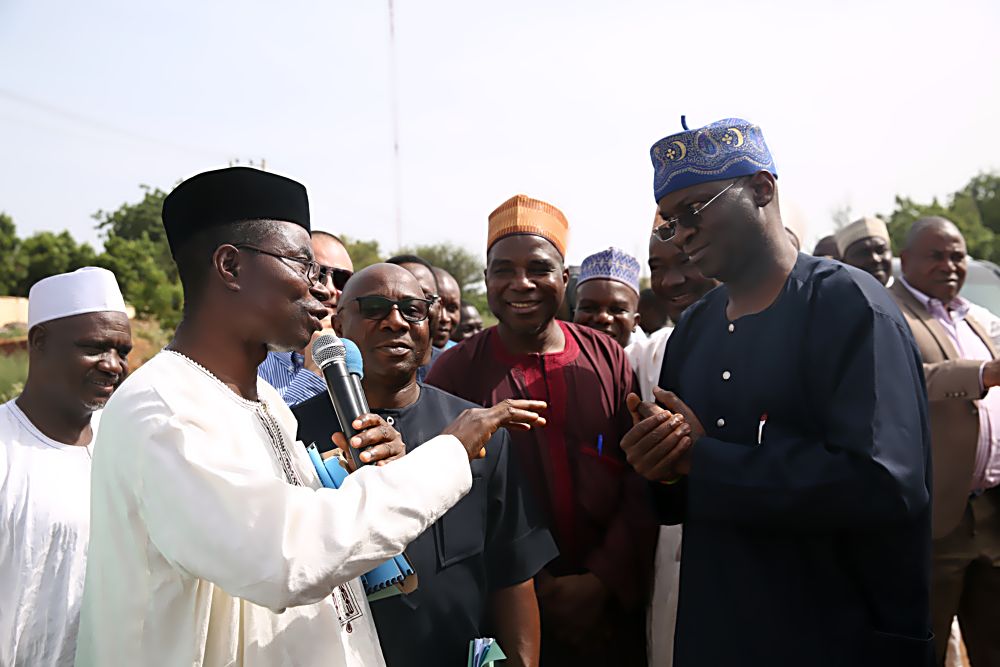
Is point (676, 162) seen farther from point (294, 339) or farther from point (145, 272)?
point (145, 272)

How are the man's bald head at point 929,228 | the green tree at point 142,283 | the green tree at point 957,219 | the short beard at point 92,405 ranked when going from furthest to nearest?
the green tree at point 142,283, the green tree at point 957,219, the man's bald head at point 929,228, the short beard at point 92,405

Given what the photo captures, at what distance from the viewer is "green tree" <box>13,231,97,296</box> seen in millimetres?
45156

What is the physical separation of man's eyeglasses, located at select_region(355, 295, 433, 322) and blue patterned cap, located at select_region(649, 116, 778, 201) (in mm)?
1066

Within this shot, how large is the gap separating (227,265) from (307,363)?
8.04 ft

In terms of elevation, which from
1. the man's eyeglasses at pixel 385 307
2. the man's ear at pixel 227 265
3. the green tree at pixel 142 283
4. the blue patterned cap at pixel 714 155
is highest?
the green tree at pixel 142 283

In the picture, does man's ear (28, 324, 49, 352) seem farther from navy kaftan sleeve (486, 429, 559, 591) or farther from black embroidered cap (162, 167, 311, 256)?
navy kaftan sleeve (486, 429, 559, 591)

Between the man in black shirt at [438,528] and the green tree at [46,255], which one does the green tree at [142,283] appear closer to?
the green tree at [46,255]

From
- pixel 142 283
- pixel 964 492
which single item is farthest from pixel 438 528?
pixel 142 283

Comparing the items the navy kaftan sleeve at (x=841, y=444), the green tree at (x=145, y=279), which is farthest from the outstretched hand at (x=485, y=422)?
the green tree at (x=145, y=279)

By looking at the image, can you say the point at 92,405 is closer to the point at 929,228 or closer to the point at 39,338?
the point at 39,338

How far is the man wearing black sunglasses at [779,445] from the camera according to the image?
2385mm

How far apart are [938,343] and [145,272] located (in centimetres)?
4381

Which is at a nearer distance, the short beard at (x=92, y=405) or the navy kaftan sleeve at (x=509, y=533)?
the navy kaftan sleeve at (x=509, y=533)

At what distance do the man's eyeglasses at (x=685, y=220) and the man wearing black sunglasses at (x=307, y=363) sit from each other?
1.40m
